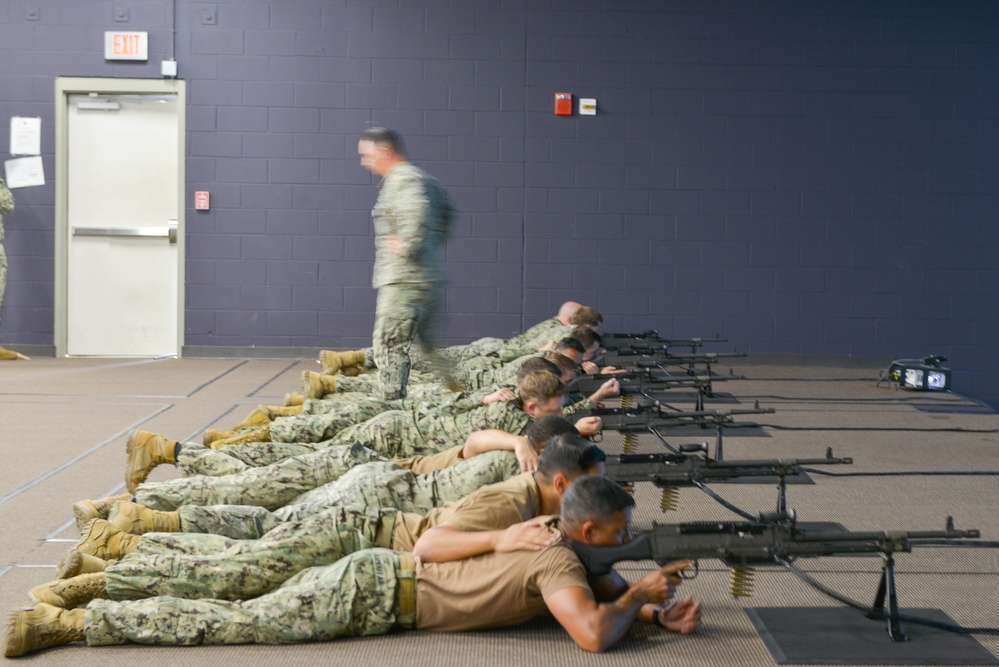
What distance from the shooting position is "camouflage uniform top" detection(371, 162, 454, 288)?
5402 millimetres

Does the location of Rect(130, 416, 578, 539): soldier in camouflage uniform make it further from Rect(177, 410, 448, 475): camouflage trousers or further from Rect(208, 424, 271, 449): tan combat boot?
Rect(208, 424, 271, 449): tan combat boot

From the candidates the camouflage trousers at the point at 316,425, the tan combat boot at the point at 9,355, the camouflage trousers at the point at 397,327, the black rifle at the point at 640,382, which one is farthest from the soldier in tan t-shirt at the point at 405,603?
the tan combat boot at the point at 9,355

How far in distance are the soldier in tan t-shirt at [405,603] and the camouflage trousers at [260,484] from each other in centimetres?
87

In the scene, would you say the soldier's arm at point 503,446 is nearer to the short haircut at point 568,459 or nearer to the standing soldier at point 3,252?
the short haircut at point 568,459

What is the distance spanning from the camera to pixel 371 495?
3.54 meters

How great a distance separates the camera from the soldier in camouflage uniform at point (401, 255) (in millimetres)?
5414

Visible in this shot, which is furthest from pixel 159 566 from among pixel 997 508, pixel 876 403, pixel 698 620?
pixel 876 403

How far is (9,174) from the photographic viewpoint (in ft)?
30.6

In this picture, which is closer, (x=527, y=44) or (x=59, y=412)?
(x=59, y=412)

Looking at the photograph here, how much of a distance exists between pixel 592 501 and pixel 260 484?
149 centimetres

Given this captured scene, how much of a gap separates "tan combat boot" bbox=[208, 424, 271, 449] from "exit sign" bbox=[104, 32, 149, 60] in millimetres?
5670

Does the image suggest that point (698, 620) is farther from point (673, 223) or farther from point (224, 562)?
point (673, 223)

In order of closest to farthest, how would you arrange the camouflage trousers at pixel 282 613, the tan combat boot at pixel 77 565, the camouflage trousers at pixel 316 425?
1. the camouflage trousers at pixel 282 613
2. the tan combat boot at pixel 77 565
3. the camouflage trousers at pixel 316 425

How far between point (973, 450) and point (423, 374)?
10.5 feet
